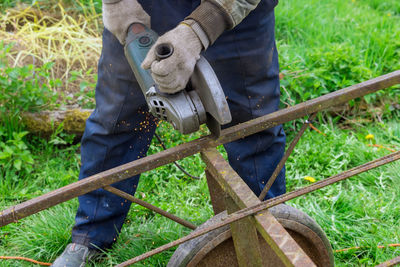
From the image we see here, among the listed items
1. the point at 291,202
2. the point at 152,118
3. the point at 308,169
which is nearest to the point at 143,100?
the point at 152,118

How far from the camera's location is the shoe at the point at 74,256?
227 cm

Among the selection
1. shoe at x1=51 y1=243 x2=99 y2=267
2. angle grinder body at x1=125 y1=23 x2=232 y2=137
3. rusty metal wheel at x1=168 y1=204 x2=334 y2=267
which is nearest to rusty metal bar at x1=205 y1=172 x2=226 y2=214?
rusty metal wheel at x1=168 y1=204 x2=334 y2=267

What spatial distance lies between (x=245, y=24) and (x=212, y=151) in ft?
1.98

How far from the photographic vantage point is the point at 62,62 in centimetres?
370

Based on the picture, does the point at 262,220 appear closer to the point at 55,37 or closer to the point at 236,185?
the point at 236,185

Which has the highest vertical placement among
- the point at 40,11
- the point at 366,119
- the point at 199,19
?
the point at 199,19

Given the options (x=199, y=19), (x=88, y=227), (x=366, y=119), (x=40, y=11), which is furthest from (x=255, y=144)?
(x=40, y=11)

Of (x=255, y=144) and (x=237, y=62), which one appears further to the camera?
(x=255, y=144)

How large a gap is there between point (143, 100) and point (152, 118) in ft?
0.49

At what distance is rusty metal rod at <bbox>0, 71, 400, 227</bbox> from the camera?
1.49 metres

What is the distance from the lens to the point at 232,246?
182cm

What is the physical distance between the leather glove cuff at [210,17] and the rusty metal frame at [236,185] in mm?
349

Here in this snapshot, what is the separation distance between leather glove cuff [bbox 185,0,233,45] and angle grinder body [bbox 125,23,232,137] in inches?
4.6

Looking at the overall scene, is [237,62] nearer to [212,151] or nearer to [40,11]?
[212,151]
